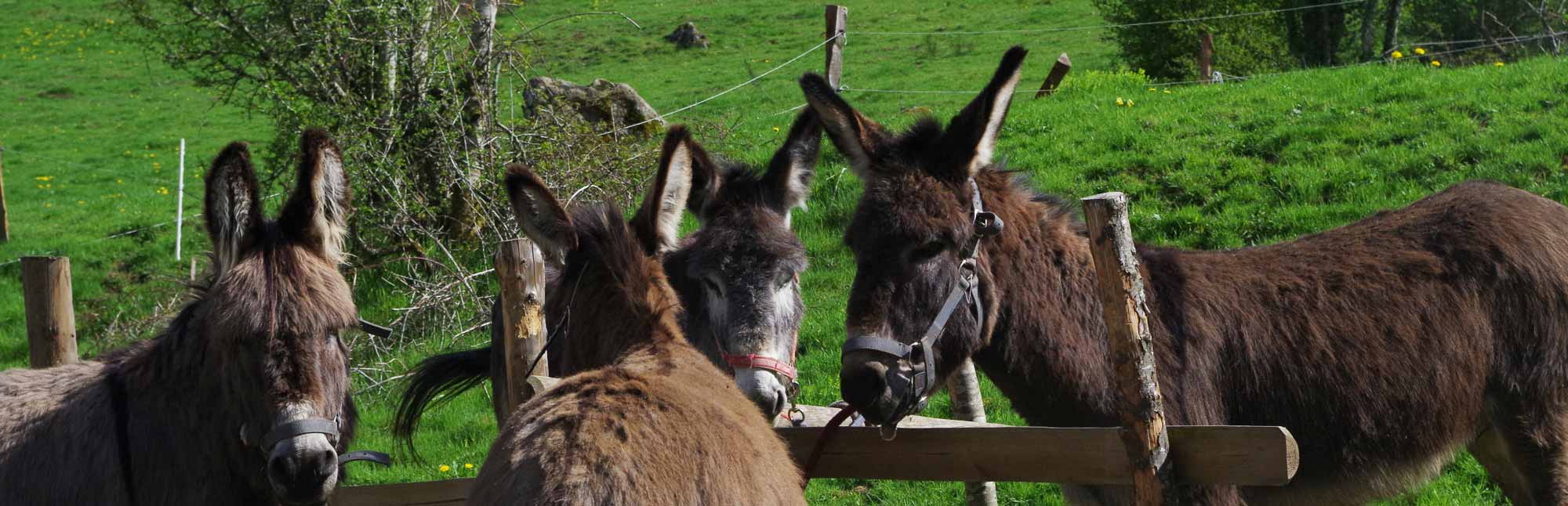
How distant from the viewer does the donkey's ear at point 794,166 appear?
4.65 metres

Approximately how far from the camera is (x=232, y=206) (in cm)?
319

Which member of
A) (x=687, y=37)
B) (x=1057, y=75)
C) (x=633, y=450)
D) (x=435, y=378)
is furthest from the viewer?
(x=687, y=37)

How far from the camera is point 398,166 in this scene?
876 cm

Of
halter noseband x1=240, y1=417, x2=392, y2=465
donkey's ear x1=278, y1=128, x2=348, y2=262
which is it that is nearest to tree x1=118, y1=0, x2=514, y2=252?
donkey's ear x1=278, y1=128, x2=348, y2=262

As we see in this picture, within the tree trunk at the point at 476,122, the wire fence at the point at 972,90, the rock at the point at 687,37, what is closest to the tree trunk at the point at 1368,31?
the wire fence at the point at 972,90

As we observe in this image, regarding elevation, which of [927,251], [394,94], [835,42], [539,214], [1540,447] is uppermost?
[835,42]

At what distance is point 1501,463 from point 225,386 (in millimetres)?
4060

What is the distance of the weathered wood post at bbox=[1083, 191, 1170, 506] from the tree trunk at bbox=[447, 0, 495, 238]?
21.6 feet

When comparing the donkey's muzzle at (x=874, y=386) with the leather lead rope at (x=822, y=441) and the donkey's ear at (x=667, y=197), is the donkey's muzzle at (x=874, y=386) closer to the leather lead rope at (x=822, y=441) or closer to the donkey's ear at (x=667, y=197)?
the leather lead rope at (x=822, y=441)

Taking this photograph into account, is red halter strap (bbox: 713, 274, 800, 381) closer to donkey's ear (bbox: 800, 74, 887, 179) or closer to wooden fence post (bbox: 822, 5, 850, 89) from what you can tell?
donkey's ear (bbox: 800, 74, 887, 179)

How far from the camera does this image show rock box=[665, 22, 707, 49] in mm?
28880

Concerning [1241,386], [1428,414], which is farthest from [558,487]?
[1428,414]

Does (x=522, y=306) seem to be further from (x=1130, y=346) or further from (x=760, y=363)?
(x=1130, y=346)

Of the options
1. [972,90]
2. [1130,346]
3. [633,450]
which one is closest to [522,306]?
[633,450]
